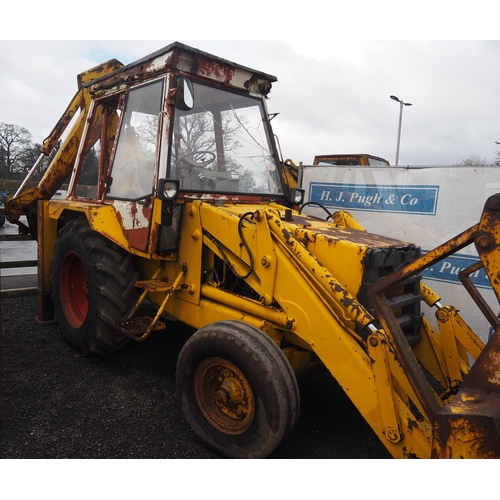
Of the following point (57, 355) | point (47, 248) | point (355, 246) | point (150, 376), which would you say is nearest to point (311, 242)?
point (355, 246)

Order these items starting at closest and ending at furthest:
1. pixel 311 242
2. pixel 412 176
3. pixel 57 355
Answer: pixel 311 242, pixel 57 355, pixel 412 176

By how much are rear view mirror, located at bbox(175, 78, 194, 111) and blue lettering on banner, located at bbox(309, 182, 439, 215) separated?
101 inches

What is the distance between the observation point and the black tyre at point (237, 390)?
252 centimetres

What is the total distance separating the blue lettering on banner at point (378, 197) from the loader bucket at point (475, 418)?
9.93 ft

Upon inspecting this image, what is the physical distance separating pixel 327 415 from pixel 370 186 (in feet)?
9.25

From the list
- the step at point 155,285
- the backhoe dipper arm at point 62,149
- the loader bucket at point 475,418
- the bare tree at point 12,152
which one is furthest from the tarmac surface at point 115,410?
the bare tree at point 12,152

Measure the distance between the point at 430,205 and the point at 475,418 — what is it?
130 inches

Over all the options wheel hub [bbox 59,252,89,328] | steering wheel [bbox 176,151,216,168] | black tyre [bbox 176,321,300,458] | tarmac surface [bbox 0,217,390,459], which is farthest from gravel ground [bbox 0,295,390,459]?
steering wheel [bbox 176,151,216,168]

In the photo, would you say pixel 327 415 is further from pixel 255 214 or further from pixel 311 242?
pixel 255 214

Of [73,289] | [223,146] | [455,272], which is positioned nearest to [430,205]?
[455,272]

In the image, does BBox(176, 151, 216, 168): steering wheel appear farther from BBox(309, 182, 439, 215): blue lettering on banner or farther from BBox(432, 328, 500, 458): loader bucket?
BBox(432, 328, 500, 458): loader bucket

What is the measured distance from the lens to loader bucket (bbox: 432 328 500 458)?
1775 millimetres

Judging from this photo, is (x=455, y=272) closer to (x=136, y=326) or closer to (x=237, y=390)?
(x=237, y=390)

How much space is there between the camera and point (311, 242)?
3025 mm
